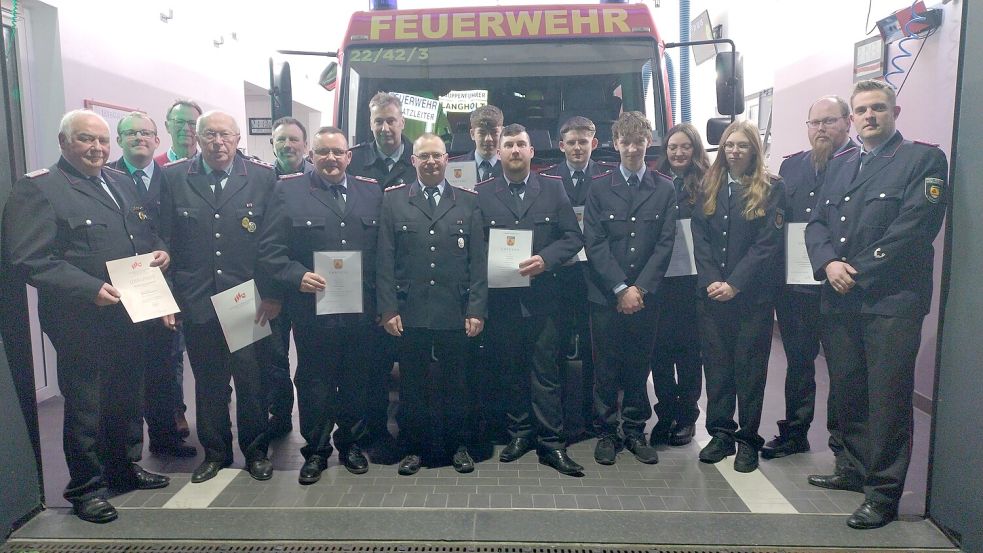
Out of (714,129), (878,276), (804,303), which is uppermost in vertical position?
(714,129)

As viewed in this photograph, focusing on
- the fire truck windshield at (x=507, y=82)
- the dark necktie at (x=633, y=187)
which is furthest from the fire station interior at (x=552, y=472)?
the dark necktie at (x=633, y=187)

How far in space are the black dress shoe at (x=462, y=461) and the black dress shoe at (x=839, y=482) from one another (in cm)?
171

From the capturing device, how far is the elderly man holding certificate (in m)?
3.13

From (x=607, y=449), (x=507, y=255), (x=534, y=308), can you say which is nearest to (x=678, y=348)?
(x=607, y=449)

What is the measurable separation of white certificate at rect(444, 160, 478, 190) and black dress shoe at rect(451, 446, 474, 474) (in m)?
1.50

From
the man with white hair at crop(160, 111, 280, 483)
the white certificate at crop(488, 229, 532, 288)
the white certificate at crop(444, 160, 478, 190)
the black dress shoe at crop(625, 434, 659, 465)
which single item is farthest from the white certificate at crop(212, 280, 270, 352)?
the black dress shoe at crop(625, 434, 659, 465)

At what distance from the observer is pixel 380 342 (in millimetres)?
3529

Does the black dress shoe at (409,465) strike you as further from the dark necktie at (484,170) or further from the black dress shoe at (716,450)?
the dark necktie at (484,170)

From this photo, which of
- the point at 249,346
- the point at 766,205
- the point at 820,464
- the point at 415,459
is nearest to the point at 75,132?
the point at 249,346

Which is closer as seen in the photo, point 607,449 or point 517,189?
point 517,189

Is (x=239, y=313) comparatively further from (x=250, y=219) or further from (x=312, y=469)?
(x=312, y=469)

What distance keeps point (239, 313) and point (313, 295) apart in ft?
1.20

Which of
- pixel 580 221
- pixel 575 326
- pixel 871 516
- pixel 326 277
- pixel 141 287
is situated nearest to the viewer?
pixel 871 516

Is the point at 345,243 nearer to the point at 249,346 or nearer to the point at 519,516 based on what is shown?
the point at 249,346
